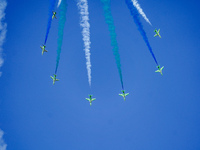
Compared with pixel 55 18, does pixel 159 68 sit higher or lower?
lower

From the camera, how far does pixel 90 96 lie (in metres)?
20.9

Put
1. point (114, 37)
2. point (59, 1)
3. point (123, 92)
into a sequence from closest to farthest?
1. point (59, 1)
2. point (114, 37)
3. point (123, 92)

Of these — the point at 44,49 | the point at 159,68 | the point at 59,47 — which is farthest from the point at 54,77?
the point at 159,68

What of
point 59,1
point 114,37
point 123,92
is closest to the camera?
point 59,1

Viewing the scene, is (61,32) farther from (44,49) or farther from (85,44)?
(44,49)

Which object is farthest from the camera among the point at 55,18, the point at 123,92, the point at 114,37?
the point at 123,92

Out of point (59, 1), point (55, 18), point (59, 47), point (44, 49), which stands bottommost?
point (59, 47)

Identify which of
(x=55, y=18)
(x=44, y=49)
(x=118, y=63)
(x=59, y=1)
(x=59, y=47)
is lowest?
(x=118, y=63)

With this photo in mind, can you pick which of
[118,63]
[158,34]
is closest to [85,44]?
→ [118,63]

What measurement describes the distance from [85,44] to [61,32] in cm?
243

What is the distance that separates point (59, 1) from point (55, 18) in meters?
6.17

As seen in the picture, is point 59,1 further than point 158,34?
No

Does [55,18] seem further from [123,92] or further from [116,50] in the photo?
[123,92]

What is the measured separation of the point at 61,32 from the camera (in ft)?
45.8
